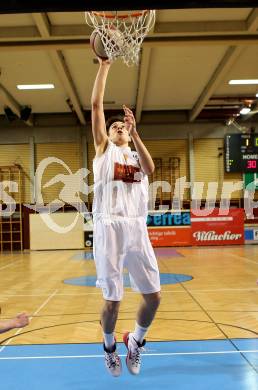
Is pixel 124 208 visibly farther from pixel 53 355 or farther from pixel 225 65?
pixel 225 65

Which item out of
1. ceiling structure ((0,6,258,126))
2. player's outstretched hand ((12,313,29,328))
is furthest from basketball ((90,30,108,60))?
ceiling structure ((0,6,258,126))

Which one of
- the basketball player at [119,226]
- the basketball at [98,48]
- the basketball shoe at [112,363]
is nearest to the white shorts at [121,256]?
the basketball player at [119,226]

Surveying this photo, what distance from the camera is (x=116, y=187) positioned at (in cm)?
391

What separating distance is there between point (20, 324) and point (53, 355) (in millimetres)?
1317

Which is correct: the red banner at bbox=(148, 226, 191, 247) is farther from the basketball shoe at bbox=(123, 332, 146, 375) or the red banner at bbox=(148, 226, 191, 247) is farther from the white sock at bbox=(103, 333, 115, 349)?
the white sock at bbox=(103, 333, 115, 349)

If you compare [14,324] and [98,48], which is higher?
[98,48]

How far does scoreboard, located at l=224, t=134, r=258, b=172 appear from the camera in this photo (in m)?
19.2

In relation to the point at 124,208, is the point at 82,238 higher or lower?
lower

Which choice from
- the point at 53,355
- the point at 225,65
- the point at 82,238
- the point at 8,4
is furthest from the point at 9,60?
the point at 8,4

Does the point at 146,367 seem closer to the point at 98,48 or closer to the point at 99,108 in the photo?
the point at 99,108

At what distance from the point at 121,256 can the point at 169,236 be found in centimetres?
1431

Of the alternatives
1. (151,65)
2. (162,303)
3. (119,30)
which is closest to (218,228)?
(151,65)

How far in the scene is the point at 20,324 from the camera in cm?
333

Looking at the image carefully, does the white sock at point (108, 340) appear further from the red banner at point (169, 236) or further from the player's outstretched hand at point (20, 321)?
the red banner at point (169, 236)
